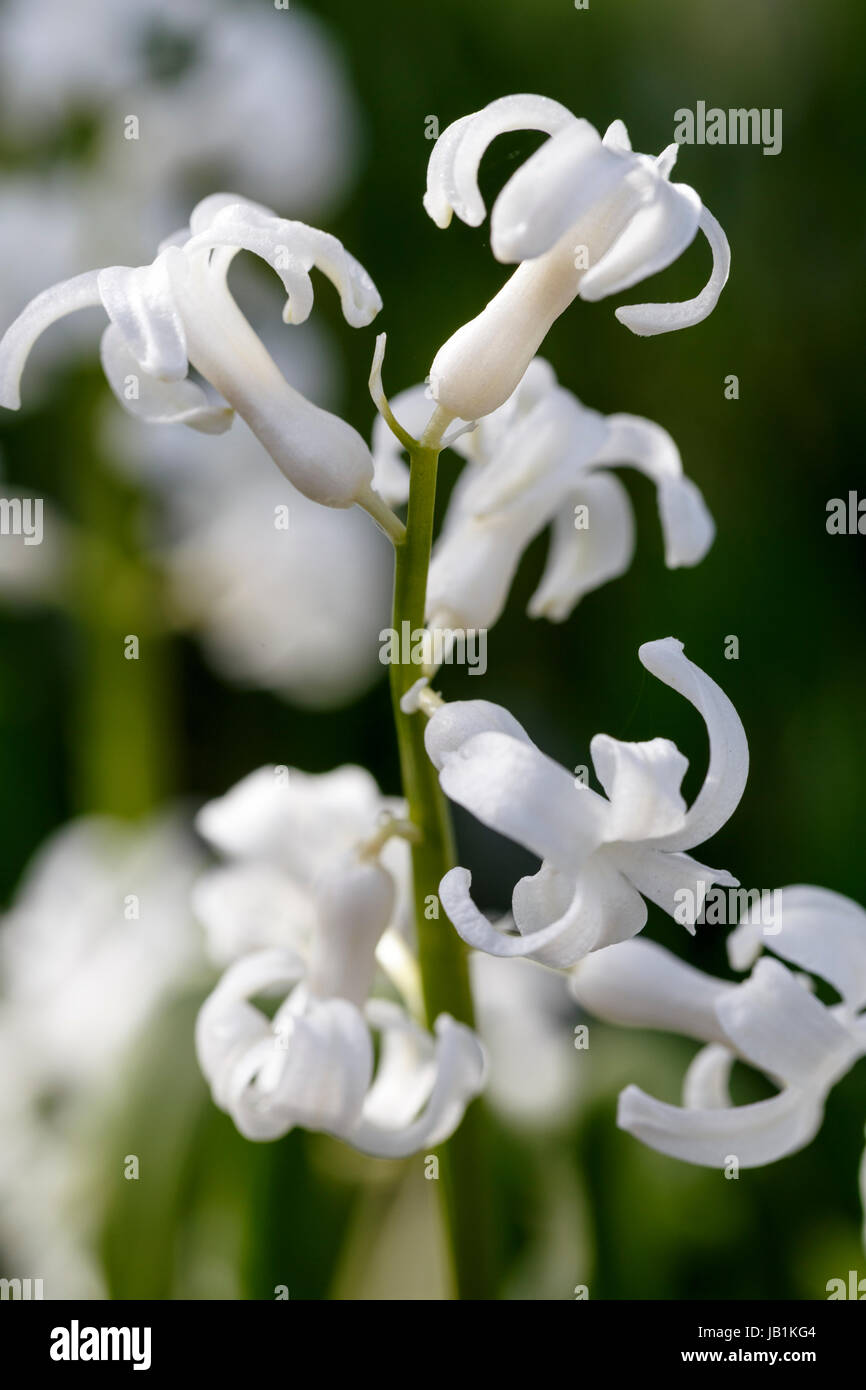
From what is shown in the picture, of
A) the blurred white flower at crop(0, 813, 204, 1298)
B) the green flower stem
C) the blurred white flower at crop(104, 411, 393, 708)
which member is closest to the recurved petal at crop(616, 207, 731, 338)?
the green flower stem

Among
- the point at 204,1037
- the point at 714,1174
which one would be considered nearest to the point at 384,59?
the point at 714,1174


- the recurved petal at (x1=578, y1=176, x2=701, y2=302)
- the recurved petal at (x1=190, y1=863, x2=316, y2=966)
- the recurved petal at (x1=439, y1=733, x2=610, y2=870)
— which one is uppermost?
the recurved petal at (x1=578, y1=176, x2=701, y2=302)

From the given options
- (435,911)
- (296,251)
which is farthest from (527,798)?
(296,251)

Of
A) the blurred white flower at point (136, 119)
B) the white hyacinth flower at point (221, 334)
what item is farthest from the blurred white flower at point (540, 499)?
the blurred white flower at point (136, 119)

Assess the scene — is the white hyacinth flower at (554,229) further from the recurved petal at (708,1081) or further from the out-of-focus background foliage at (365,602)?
the out-of-focus background foliage at (365,602)

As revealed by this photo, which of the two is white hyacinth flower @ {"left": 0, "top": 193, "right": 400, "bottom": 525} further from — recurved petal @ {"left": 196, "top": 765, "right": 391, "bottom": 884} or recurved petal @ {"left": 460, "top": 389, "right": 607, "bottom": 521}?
recurved petal @ {"left": 196, "top": 765, "right": 391, "bottom": 884}

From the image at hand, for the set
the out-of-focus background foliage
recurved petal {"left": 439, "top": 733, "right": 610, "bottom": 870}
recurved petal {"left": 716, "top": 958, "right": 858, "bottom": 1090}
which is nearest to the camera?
recurved petal {"left": 439, "top": 733, "right": 610, "bottom": 870}
